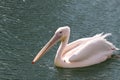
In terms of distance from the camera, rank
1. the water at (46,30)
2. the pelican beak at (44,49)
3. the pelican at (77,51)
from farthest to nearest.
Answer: the pelican at (77,51)
the pelican beak at (44,49)
the water at (46,30)

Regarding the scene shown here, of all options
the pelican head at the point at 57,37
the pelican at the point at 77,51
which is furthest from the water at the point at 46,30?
the pelican head at the point at 57,37

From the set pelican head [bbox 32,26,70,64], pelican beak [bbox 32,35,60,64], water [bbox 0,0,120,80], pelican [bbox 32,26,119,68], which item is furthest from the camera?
pelican [bbox 32,26,119,68]

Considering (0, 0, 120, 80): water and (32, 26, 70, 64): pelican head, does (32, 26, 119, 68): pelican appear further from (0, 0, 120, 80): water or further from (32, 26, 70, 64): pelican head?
(0, 0, 120, 80): water

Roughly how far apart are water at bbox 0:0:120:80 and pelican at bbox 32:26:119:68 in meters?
0.15

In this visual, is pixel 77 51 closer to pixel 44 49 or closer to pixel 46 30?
pixel 44 49

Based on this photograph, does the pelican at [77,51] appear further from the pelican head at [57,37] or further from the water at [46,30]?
the water at [46,30]

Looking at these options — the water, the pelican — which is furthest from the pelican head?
the water

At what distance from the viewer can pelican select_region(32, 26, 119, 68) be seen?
31.2ft

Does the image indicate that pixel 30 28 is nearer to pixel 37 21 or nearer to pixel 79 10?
pixel 37 21

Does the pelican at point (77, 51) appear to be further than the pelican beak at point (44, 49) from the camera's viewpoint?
Yes

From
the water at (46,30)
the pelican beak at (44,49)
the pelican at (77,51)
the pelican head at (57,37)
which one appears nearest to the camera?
the water at (46,30)

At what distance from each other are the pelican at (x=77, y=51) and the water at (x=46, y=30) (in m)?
0.15

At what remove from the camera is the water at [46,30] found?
916 centimetres

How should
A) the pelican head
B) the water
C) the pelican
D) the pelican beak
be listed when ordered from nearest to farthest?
the water
the pelican beak
the pelican head
the pelican
